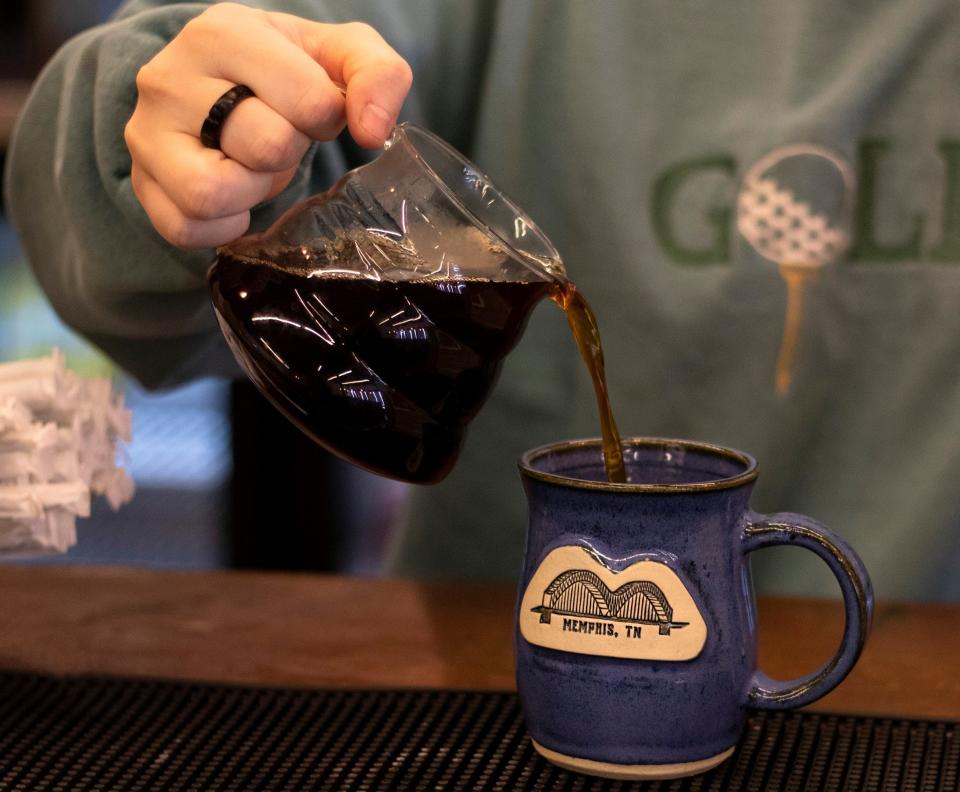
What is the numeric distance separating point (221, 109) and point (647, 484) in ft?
0.90

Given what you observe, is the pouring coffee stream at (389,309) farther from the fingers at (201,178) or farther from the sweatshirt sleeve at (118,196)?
the sweatshirt sleeve at (118,196)

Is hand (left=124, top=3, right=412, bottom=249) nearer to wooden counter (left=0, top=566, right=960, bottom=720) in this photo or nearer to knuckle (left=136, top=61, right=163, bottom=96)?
knuckle (left=136, top=61, right=163, bottom=96)

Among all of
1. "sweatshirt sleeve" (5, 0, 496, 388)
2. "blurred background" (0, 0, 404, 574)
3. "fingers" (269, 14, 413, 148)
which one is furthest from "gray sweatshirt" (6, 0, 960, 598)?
"blurred background" (0, 0, 404, 574)

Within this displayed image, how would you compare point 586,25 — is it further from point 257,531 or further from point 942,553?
point 257,531

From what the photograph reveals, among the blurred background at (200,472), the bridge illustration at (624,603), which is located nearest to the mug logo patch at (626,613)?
the bridge illustration at (624,603)

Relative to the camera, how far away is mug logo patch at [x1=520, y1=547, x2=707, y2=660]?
58 cm

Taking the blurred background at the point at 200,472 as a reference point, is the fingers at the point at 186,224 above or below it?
above

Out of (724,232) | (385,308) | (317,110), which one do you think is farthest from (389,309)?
(724,232)

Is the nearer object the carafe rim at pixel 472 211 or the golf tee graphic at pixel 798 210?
the carafe rim at pixel 472 211

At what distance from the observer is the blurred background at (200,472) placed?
1781mm

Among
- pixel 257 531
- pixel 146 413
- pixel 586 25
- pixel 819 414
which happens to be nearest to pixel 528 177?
pixel 586 25

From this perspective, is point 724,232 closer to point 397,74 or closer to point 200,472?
point 397,74

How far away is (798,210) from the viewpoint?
107 centimetres

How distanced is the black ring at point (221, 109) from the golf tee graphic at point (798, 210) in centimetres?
56
